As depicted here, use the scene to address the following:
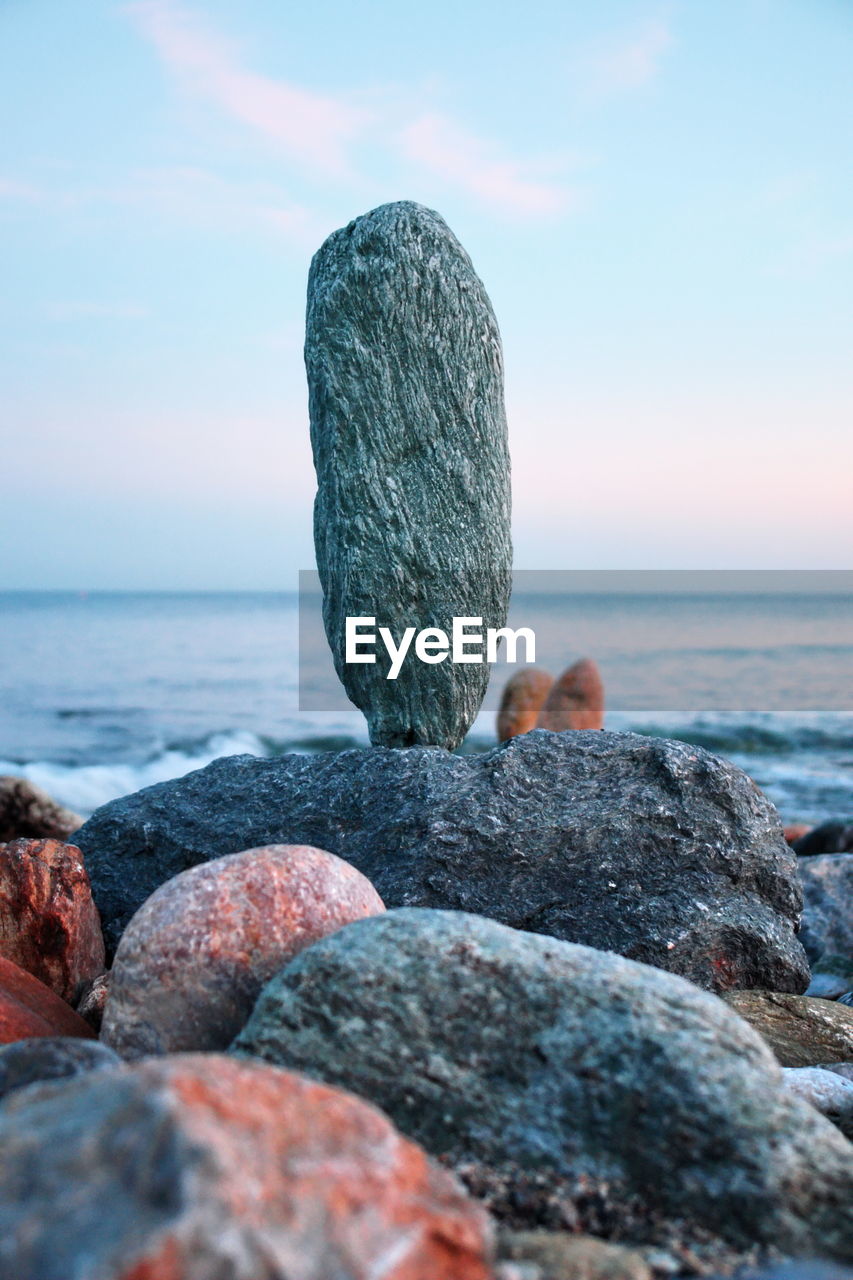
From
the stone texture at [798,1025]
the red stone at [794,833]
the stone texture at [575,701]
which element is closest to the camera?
the stone texture at [798,1025]

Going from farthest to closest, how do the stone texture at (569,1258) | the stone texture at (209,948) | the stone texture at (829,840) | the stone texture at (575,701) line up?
the stone texture at (575,701)
the stone texture at (829,840)
the stone texture at (209,948)
the stone texture at (569,1258)

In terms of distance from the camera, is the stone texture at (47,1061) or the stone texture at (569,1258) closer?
the stone texture at (569,1258)

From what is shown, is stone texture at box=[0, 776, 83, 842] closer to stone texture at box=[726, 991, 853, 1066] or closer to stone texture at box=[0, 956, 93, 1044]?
stone texture at box=[0, 956, 93, 1044]

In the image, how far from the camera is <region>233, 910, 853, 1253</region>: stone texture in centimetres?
228

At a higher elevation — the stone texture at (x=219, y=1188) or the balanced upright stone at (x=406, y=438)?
the balanced upright stone at (x=406, y=438)

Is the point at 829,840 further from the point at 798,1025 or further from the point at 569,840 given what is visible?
the point at 569,840

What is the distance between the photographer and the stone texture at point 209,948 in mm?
3152

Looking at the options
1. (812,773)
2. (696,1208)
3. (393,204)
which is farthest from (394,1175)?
(812,773)

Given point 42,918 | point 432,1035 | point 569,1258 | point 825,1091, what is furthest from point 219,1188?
point 42,918

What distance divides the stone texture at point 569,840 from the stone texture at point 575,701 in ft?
37.6

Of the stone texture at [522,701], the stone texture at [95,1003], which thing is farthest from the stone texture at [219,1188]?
the stone texture at [522,701]

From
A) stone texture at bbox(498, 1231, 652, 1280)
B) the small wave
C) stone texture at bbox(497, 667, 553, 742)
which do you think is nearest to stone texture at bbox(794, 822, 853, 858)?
stone texture at bbox(498, 1231, 652, 1280)

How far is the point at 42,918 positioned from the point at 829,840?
7331 mm

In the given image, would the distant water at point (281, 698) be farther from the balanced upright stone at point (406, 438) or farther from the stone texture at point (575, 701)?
the balanced upright stone at point (406, 438)
